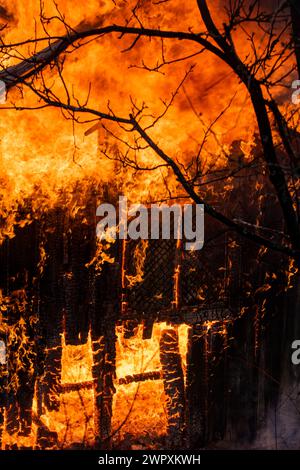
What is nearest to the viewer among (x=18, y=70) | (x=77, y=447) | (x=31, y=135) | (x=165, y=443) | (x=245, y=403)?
(x=18, y=70)

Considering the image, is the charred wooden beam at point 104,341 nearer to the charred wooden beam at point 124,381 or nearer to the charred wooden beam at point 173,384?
the charred wooden beam at point 124,381

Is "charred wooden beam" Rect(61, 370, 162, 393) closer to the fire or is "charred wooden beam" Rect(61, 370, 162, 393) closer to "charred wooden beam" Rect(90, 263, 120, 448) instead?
the fire

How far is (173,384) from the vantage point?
26.1 ft

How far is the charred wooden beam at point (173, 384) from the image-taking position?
7.91 meters

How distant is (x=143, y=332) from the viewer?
7.76 metres

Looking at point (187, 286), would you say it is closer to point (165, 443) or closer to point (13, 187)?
point (165, 443)

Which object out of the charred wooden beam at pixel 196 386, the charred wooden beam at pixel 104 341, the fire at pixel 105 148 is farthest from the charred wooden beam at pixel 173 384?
the charred wooden beam at pixel 104 341

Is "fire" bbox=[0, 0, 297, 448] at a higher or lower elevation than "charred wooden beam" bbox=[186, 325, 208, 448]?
higher

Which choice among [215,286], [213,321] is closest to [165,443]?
[213,321]

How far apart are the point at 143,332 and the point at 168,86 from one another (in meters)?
3.94

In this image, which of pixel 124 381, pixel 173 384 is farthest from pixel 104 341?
pixel 173 384

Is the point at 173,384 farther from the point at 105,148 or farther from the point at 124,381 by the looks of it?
the point at 105,148

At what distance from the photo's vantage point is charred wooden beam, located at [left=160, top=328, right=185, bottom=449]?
311 inches

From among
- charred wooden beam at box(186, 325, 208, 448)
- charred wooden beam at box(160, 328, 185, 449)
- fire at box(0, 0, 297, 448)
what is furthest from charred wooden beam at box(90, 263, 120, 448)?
charred wooden beam at box(186, 325, 208, 448)
